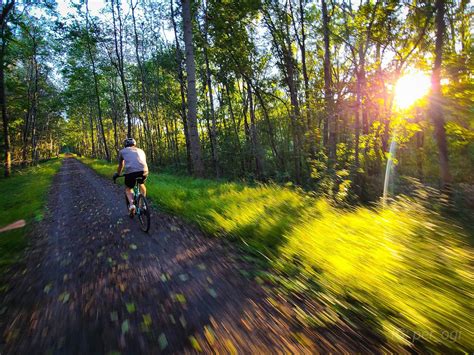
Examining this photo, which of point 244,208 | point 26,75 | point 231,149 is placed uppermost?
point 26,75

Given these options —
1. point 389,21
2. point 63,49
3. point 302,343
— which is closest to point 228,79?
point 389,21

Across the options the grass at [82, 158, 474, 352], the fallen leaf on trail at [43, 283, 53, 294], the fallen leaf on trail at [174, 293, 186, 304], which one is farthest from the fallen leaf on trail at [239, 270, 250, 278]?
the fallen leaf on trail at [43, 283, 53, 294]

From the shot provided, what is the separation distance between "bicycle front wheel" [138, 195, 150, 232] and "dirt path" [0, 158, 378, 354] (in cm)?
53

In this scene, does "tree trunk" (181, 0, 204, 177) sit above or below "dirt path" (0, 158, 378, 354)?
above

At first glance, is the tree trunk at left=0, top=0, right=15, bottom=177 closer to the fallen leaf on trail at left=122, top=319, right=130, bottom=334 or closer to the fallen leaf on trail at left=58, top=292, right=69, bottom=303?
the fallen leaf on trail at left=58, top=292, right=69, bottom=303

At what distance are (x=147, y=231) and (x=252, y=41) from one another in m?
15.9

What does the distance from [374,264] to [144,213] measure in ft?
16.2

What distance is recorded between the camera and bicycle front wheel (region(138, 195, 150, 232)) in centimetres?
598

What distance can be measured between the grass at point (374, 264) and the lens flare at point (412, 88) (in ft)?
8.21

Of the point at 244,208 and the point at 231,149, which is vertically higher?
the point at 231,149

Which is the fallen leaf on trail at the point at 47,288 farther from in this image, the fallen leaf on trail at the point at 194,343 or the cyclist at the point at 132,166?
the cyclist at the point at 132,166

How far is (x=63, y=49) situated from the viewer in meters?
25.3

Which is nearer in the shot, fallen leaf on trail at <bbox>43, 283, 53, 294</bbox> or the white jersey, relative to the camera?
fallen leaf on trail at <bbox>43, 283, 53, 294</bbox>

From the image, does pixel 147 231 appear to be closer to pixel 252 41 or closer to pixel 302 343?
pixel 302 343
